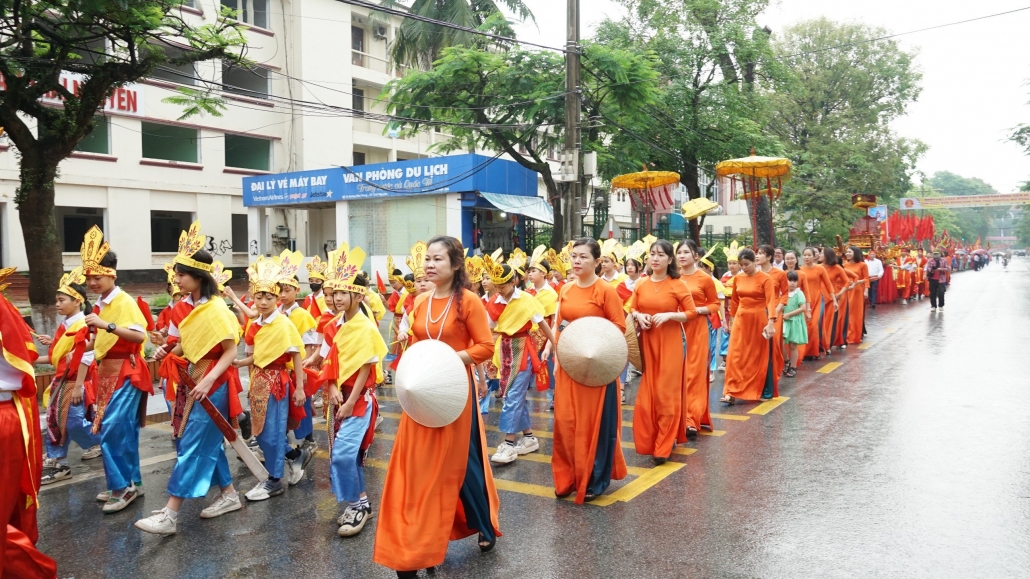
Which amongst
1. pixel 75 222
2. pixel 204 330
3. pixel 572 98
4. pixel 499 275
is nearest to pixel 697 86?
pixel 572 98

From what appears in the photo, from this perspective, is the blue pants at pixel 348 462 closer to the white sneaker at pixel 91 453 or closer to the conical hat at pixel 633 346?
the conical hat at pixel 633 346

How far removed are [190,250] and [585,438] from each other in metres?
2.99

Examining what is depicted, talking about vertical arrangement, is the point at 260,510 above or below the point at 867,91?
below

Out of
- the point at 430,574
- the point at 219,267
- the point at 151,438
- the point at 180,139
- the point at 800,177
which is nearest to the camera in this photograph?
the point at 430,574

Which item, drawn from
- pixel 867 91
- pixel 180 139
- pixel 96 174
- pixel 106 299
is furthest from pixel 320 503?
pixel 867 91

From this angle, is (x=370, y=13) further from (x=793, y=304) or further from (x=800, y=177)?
(x=793, y=304)

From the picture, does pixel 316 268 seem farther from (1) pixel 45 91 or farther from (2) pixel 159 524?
(1) pixel 45 91

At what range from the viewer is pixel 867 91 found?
33.9 m

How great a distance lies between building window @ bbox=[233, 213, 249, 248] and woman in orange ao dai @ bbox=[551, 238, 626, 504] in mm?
24952

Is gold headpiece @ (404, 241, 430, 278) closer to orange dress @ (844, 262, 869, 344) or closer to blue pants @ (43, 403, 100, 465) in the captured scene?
blue pants @ (43, 403, 100, 465)

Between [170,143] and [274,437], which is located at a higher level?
[170,143]

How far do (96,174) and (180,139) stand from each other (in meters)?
3.57

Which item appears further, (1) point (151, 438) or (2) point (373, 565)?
(1) point (151, 438)

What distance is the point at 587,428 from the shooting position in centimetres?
527
